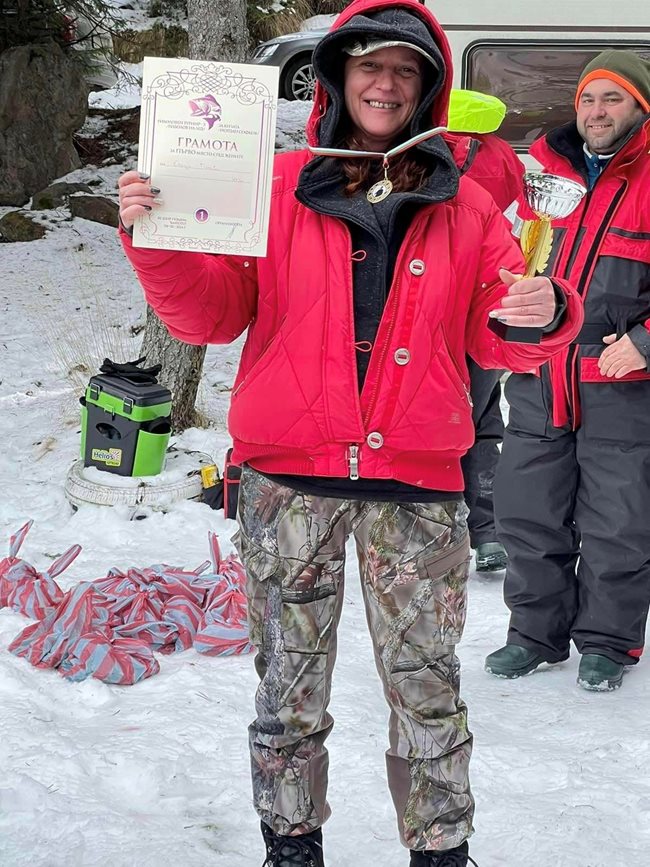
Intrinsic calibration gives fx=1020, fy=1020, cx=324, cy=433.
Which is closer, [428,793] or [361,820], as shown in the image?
[428,793]

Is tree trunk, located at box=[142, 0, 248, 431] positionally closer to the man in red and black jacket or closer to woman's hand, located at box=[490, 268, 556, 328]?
the man in red and black jacket

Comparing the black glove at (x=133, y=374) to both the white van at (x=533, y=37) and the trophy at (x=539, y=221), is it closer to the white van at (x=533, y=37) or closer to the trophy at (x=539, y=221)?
the white van at (x=533, y=37)

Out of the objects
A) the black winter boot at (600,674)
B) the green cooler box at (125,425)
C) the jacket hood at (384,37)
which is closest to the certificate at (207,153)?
the jacket hood at (384,37)

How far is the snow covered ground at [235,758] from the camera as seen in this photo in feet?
8.43

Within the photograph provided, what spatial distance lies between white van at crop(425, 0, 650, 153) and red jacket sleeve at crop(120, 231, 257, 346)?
5.25 metres

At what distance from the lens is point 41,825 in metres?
2.58

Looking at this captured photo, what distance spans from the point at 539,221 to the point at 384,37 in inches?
19.4

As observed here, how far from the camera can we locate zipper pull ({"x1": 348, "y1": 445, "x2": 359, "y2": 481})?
210cm

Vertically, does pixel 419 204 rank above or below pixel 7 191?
above

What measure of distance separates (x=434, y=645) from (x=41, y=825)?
117 cm

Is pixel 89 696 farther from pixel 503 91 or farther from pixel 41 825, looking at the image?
pixel 503 91

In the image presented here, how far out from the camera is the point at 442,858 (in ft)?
7.30

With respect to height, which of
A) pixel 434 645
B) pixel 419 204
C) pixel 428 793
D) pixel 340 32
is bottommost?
pixel 428 793

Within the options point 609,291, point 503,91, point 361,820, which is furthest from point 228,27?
point 361,820
